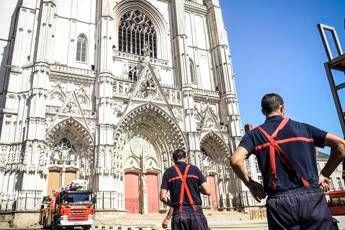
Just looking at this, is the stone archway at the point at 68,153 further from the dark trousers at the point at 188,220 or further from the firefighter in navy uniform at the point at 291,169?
the firefighter in navy uniform at the point at 291,169

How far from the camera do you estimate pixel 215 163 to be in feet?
86.9

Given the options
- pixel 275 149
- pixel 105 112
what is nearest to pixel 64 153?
pixel 105 112

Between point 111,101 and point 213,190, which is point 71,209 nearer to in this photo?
point 111,101

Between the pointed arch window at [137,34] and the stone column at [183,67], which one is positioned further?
the pointed arch window at [137,34]

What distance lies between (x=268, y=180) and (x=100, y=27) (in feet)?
79.4

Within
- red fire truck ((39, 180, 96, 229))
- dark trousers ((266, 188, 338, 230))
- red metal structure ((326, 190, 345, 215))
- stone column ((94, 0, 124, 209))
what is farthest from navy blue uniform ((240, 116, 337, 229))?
red metal structure ((326, 190, 345, 215))

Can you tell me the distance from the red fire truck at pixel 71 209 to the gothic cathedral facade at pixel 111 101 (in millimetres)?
2438

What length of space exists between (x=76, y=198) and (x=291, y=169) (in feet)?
48.3

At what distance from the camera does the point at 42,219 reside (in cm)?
1741

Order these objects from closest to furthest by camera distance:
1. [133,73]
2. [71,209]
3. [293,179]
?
[293,179] < [71,209] < [133,73]

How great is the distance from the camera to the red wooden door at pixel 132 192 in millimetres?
22203

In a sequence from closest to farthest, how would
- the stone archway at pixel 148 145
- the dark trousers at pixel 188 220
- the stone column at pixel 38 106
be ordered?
the dark trousers at pixel 188 220 → the stone column at pixel 38 106 → the stone archway at pixel 148 145

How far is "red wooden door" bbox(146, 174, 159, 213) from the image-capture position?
23000 millimetres

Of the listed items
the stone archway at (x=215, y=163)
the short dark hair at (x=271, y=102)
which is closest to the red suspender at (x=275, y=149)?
the short dark hair at (x=271, y=102)
